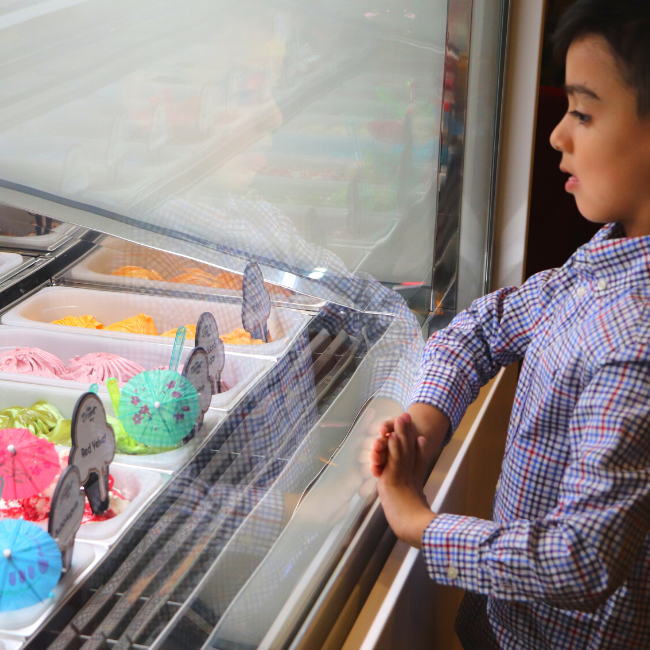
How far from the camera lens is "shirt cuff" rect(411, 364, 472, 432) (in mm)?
971

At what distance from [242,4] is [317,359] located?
0.49 metres

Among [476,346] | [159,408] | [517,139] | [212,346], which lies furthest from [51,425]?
[517,139]

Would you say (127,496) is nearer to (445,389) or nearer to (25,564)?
(25,564)

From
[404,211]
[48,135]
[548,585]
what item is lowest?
[548,585]

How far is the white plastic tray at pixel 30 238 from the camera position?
106 centimetres

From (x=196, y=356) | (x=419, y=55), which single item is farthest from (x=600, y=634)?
(x=419, y=55)

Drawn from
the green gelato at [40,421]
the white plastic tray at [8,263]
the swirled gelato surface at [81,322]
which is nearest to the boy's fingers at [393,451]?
the green gelato at [40,421]

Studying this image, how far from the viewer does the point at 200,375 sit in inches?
35.5

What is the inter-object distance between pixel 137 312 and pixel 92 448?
1.76ft

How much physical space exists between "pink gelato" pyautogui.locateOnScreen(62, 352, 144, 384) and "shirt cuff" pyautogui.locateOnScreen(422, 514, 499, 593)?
0.44m

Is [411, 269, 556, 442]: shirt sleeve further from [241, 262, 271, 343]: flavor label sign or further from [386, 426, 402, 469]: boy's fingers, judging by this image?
[241, 262, 271, 343]: flavor label sign

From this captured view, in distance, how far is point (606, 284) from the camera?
78 centimetres

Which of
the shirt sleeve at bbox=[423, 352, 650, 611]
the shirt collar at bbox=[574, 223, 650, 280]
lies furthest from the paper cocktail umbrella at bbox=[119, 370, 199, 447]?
the shirt collar at bbox=[574, 223, 650, 280]

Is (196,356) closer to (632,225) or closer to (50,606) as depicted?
(50,606)
